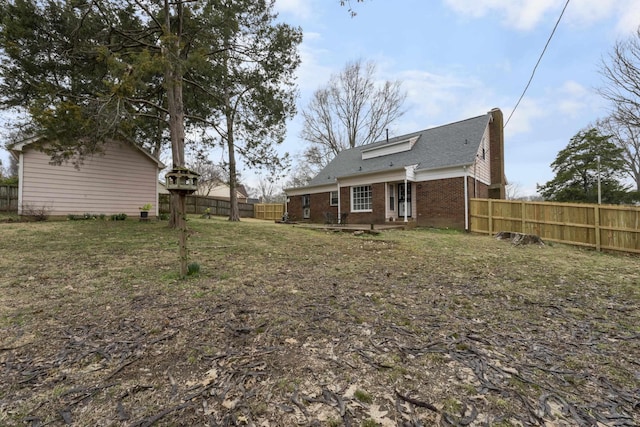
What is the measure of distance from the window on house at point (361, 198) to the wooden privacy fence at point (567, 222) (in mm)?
5223

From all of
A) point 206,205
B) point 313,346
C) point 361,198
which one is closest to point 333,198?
point 361,198

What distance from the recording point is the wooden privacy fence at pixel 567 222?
826 cm

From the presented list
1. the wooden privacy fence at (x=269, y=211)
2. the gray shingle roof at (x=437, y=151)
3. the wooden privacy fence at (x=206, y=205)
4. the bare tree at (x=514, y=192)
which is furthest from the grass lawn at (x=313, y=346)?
the bare tree at (x=514, y=192)

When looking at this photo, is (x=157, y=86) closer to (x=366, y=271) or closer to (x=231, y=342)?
(x=366, y=271)

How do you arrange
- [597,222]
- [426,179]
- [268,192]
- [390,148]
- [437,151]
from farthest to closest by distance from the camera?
[268,192] → [390,148] → [437,151] → [426,179] → [597,222]

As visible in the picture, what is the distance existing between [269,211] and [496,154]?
19965 mm

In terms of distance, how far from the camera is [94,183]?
11.6 metres

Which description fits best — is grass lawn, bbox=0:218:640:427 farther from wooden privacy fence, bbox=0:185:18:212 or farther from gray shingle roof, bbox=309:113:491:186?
wooden privacy fence, bbox=0:185:18:212

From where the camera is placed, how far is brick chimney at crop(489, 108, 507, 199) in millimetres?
14578

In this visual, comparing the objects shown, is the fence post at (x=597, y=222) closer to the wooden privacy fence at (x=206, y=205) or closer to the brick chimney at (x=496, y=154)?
the brick chimney at (x=496, y=154)

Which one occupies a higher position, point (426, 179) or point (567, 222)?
point (426, 179)

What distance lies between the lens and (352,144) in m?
28.1

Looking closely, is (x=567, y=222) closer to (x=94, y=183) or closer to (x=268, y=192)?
(x=94, y=183)

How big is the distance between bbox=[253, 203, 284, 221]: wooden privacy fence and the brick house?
991cm
